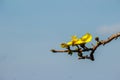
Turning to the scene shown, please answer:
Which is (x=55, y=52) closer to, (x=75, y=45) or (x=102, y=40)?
(x=75, y=45)

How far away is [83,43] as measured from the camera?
633 cm

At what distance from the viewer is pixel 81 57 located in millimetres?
6352

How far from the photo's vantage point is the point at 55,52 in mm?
6301

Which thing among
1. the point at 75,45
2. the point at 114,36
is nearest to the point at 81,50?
the point at 75,45

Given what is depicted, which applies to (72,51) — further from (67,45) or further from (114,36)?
(114,36)

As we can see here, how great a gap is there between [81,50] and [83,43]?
10 cm

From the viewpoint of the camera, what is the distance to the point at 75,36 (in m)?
6.50

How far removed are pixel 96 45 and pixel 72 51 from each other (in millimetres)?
322

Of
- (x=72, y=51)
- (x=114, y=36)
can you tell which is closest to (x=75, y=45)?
(x=72, y=51)

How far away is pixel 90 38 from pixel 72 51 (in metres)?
0.29

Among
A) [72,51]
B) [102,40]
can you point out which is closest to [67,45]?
[72,51]

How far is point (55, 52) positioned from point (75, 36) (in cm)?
39

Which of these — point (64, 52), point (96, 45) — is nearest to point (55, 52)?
point (64, 52)

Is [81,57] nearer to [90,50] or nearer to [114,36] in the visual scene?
[90,50]
